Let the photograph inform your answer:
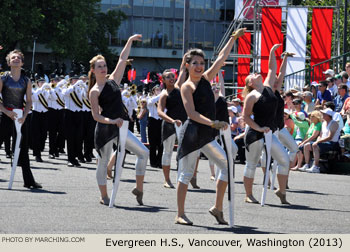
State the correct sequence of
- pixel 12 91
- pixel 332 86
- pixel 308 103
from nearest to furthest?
pixel 12 91 < pixel 308 103 < pixel 332 86

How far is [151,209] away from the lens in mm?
10039

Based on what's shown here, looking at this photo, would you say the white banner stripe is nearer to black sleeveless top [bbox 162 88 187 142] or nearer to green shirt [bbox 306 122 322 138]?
green shirt [bbox 306 122 322 138]

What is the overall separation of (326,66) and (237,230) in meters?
18.2

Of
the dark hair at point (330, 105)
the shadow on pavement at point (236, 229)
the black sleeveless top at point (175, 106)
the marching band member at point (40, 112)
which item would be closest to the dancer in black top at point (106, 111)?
the shadow on pavement at point (236, 229)

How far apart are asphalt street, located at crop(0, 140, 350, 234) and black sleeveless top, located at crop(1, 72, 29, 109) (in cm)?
124

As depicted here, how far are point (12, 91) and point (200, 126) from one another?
13.2 ft

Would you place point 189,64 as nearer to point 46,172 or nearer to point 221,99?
point 221,99

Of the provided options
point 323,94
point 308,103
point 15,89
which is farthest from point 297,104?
point 15,89

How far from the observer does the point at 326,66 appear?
2578 centimetres

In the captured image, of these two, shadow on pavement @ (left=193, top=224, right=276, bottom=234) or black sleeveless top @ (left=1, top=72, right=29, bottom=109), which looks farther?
black sleeveless top @ (left=1, top=72, right=29, bottom=109)

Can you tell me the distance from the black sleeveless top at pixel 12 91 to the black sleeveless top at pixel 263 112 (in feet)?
10.9

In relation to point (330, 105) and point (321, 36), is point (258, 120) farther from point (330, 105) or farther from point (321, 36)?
point (321, 36)

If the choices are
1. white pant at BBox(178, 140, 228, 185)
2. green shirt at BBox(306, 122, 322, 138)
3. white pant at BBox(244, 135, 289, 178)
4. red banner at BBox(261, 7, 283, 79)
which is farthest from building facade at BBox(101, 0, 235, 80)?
white pant at BBox(178, 140, 228, 185)

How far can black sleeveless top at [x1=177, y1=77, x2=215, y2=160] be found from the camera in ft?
27.9
